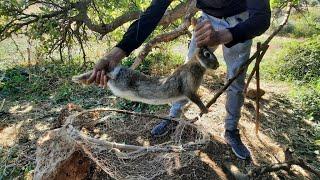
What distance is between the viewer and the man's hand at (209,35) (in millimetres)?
2680

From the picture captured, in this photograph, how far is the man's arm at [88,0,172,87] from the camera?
3020 mm

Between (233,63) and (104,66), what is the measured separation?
4.60 ft

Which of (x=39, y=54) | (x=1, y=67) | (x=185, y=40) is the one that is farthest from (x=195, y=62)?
(x=1, y=67)

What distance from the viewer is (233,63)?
13.0 feet

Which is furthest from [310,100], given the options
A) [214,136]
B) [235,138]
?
[235,138]

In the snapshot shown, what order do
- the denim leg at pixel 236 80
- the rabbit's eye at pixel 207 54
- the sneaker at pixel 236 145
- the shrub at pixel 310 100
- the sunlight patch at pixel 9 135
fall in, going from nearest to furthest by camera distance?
1. the rabbit's eye at pixel 207 54
2. the denim leg at pixel 236 80
3. the sneaker at pixel 236 145
4. the sunlight patch at pixel 9 135
5. the shrub at pixel 310 100

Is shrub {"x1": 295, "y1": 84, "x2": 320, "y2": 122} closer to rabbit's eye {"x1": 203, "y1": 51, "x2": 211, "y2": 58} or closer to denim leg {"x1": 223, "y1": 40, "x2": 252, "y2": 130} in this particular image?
denim leg {"x1": 223, "y1": 40, "x2": 252, "y2": 130}

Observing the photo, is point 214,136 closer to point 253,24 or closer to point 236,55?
point 236,55

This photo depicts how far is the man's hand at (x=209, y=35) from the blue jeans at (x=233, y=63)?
94 cm

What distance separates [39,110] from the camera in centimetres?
620

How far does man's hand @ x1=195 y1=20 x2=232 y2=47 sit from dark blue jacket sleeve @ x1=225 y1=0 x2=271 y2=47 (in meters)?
0.05

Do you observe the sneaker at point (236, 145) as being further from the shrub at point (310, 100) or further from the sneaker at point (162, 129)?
the shrub at point (310, 100)

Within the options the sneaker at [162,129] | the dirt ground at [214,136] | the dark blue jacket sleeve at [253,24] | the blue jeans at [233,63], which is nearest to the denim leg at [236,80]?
the blue jeans at [233,63]

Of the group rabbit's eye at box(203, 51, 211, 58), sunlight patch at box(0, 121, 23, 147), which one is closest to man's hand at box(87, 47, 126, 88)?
rabbit's eye at box(203, 51, 211, 58)
